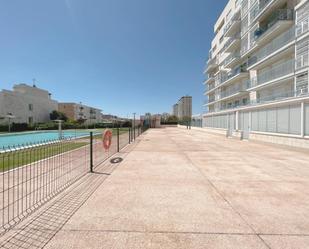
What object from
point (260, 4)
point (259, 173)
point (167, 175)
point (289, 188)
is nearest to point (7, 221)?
point (167, 175)

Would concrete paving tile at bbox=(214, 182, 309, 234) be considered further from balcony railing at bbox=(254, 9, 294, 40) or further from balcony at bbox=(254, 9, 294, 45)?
balcony railing at bbox=(254, 9, 294, 40)

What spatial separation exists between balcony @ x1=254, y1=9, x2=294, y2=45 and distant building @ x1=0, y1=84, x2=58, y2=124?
42.2 m

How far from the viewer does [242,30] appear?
31.4 metres

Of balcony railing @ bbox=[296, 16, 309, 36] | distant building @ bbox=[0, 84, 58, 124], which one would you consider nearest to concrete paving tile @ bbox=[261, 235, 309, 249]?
balcony railing @ bbox=[296, 16, 309, 36]

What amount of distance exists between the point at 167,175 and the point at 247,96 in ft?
93.5

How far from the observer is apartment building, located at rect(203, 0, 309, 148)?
1598cm

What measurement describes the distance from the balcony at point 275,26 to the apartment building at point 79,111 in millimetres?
66889

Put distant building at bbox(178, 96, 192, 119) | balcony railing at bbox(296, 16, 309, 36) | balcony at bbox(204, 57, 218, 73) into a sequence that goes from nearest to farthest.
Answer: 1. balcony railing at bbox(296, 16, 309, 36)
2. balcony at bbox(204, 57, 218, 73)
3. distant building at bbox(178, 96, 192, 119)

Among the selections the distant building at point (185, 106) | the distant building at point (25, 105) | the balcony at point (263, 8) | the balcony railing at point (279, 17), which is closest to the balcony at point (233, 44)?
the balcony at point (263, 8)

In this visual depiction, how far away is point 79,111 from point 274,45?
81554mm

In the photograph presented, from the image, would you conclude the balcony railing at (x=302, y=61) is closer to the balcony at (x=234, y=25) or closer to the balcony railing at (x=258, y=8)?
the balcony railing at (x=258, y=8)

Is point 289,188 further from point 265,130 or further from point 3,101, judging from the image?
point 3,101

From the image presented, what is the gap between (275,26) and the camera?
70.1ft

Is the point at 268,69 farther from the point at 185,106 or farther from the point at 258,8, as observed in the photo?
the point at 185,106
